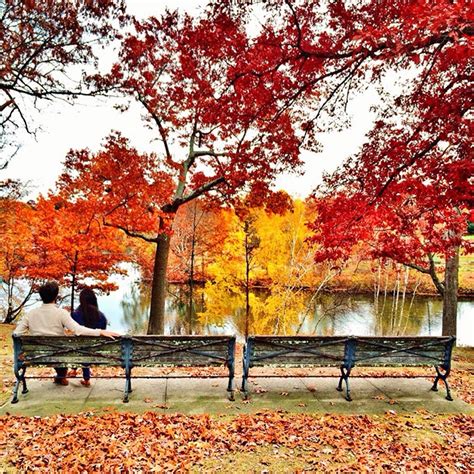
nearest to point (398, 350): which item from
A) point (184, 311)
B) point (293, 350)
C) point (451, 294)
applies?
point (293, 350)

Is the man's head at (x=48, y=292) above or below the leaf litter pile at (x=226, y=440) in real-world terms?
above

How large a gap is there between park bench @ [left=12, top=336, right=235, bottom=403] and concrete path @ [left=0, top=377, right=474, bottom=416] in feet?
0.81

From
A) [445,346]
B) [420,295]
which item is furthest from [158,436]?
[420,295]

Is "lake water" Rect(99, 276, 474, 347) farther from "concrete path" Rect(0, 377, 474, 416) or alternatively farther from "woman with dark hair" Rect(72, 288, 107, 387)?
"woman with dark hair" Rect(72, 288, 107, 387)

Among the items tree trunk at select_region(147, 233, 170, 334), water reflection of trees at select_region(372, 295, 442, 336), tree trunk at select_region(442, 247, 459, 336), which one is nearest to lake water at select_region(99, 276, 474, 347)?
water reflection of trees at select_region(372, 295, 442, 336)

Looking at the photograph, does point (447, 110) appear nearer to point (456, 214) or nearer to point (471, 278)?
point (456, 214)

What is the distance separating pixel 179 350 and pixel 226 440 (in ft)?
4.87

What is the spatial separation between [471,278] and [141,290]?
29980mm

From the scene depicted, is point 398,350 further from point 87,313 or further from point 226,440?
point 87,313

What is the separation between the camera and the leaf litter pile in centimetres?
395

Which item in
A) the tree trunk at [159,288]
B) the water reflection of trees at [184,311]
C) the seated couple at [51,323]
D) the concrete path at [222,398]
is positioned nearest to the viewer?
the concrete path at [222,398]

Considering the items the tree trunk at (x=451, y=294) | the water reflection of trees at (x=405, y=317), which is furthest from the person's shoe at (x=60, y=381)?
the water reflection of trees at (x=405, y=317)

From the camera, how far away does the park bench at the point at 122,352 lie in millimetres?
5309

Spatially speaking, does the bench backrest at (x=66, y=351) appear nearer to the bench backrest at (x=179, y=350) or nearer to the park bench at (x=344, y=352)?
the bench backrest at (x=179, y=350)
